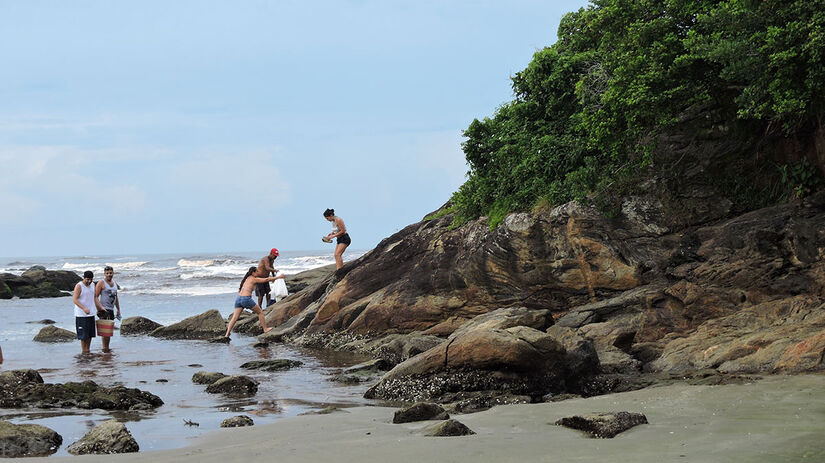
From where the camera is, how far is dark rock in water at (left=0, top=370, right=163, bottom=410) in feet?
30.3

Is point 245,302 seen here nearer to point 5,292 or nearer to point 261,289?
point 261,289

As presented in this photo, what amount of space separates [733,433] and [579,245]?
870cm

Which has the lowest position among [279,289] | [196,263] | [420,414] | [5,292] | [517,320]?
[420,414]

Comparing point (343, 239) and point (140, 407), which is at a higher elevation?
point (343, 239)

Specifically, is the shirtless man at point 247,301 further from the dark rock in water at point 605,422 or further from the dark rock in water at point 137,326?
the dark rock in water at point 605,422

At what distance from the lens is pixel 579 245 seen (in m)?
14.4

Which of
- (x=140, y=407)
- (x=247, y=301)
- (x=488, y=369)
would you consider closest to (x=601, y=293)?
(x=488, y=369)

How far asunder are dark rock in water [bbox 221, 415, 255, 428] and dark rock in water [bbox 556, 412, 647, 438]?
3.53m

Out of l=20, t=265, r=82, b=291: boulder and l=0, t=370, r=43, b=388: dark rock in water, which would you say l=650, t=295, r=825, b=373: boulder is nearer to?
l=0, t=370, r=43, b=388: dark rock in water

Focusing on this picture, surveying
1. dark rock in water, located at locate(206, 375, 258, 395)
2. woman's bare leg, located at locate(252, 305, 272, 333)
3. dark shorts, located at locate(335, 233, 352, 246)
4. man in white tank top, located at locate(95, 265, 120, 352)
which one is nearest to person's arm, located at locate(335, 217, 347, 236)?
dark shorts, located at locate(335, 233, 352, 246)

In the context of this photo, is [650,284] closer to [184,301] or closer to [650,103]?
[650,103]

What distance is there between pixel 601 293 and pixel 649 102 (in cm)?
379

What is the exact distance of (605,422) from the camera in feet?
20.4

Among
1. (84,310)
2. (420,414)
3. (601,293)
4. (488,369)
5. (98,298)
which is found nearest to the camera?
(420,414)
